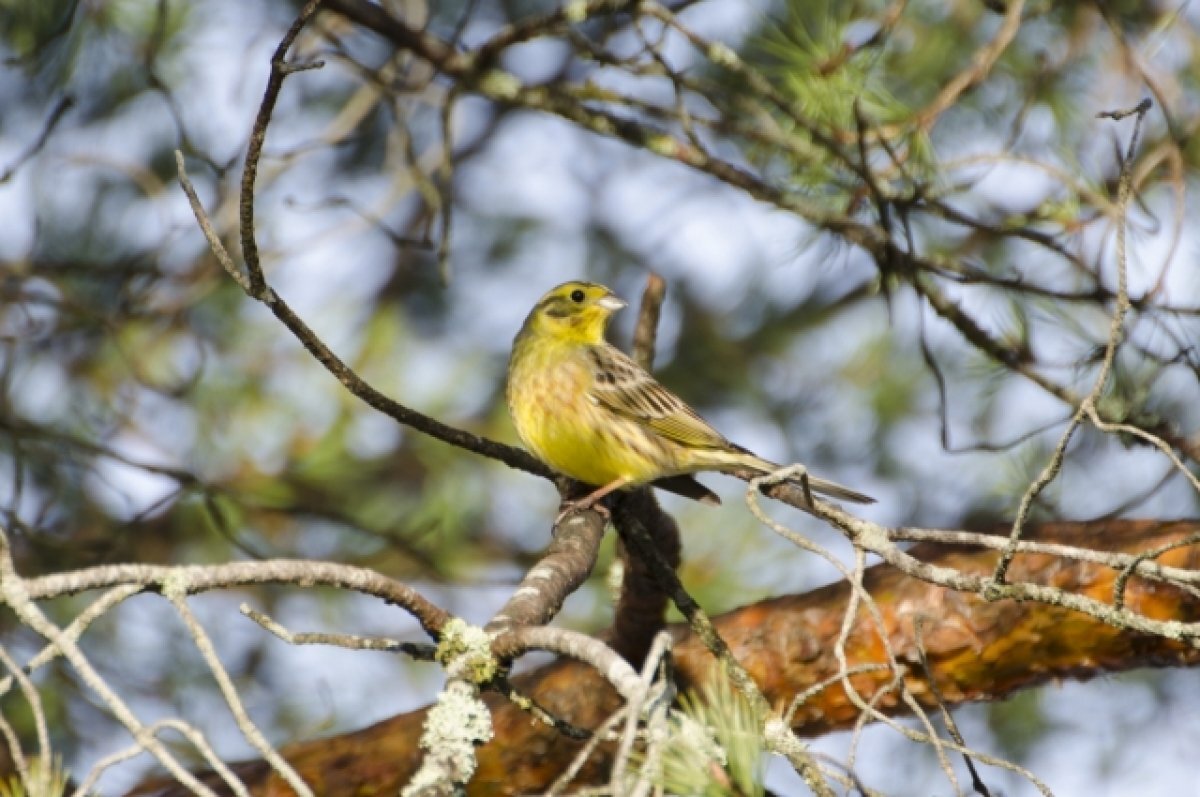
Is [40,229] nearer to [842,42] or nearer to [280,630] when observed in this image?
[842,42]

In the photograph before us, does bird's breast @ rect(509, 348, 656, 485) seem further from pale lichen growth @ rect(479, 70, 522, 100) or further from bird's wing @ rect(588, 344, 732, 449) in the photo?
pale lichen growth @ rect(479, 70, 522, 100)

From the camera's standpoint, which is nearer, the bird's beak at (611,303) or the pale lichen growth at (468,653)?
the pale lichen growth at (468,653)

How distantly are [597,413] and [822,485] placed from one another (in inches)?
29.9

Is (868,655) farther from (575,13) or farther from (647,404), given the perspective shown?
(575,13)

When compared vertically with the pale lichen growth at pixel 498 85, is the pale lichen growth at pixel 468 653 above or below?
below

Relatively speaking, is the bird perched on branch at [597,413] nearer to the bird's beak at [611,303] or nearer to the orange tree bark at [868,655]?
the bird's beak at [611,303]

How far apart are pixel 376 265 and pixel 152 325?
46.7 inches

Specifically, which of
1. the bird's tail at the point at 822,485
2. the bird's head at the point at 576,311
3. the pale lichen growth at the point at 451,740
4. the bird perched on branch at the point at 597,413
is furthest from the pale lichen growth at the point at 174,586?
the bird's head at the point at 576,311

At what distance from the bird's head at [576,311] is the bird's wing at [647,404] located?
0.62 ft

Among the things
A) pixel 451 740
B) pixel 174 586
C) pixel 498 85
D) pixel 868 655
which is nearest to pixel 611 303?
pixel 498 85

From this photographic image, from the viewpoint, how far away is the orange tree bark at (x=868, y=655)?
3.43m

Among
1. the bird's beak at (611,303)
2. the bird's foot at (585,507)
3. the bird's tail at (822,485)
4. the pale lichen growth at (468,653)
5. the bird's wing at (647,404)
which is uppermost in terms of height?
the bird's beak at (611,303)

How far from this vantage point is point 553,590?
9.62 feet

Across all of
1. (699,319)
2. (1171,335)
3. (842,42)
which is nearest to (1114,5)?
(842,42)
